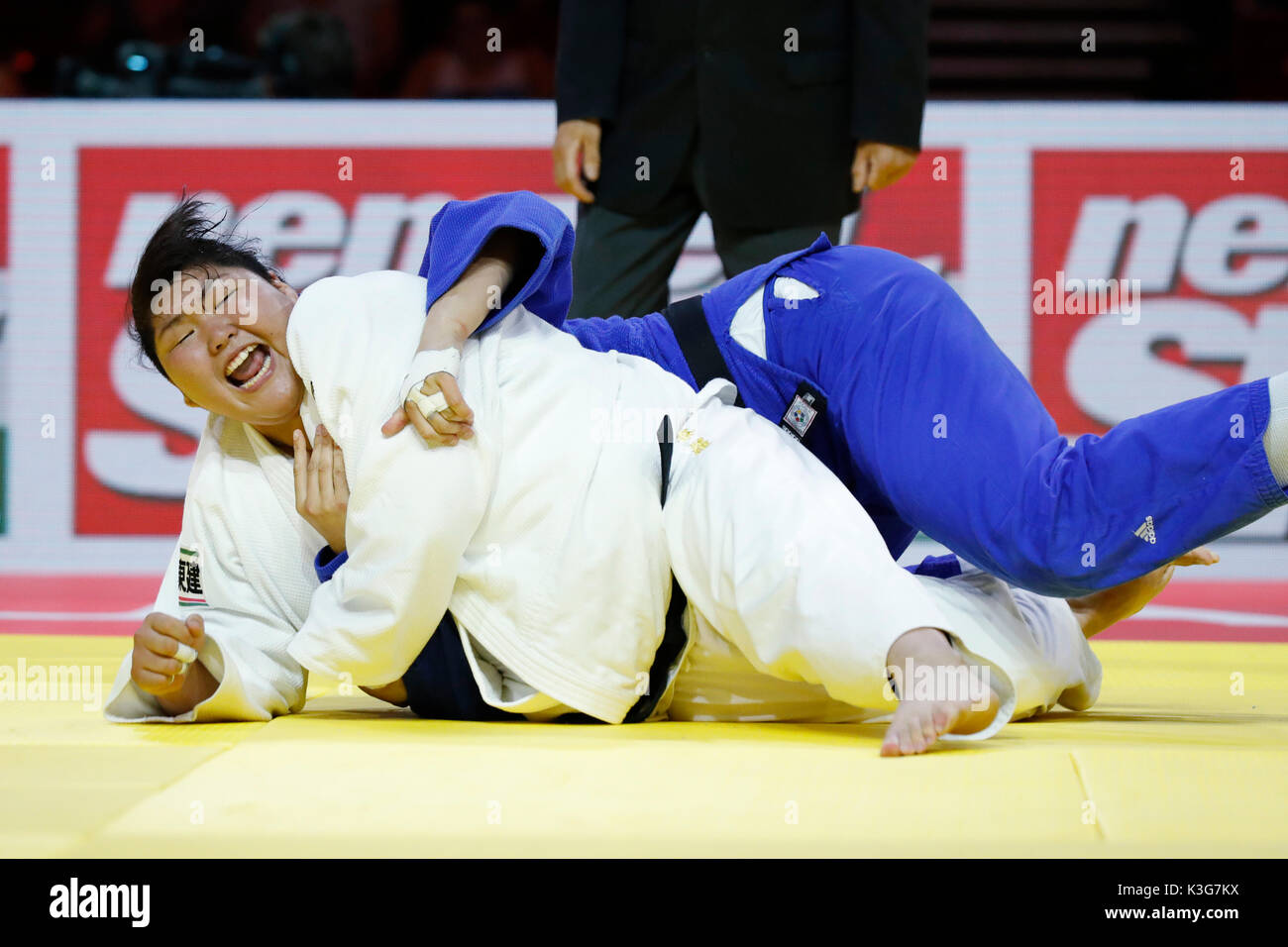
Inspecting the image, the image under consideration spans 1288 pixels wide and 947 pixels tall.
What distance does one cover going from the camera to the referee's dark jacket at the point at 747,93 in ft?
7.86

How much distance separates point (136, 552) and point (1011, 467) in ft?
9.06

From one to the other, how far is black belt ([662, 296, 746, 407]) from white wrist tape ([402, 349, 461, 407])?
36 centimetres

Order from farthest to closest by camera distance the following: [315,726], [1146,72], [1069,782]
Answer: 1. [1146,72]
2. [315,726]
3. [1069,782]

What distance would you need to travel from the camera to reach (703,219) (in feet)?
12.2

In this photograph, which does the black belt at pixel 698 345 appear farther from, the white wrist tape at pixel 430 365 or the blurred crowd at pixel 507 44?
the blurred crowd at pixel 507 44

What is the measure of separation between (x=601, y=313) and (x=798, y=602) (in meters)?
1.09

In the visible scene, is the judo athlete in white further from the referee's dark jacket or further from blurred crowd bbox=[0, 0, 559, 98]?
blurred crowd bbox=[0, 0, 559, 98]

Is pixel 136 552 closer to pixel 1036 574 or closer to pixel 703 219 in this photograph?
pixel 703 219

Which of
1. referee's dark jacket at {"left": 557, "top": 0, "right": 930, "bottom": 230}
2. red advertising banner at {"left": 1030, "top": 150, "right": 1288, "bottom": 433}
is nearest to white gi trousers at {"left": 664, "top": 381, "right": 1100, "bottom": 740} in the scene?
referee's dark jacket at {"left": 557, "top": 0, "right": 930, "bottom": 230}

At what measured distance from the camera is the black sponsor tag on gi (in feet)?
5.70

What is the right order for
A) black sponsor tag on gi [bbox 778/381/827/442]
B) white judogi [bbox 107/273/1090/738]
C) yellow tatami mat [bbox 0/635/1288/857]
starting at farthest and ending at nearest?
black sponsor tag on gi [bbox 778/381/827/442], white judogi [bbox 107/273/1090/738], yellow tatami mat [bbox 0/635/1288/857]

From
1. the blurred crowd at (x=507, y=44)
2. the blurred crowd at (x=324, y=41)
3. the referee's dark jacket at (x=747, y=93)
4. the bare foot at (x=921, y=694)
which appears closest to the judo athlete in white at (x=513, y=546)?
the bare foot at (x=921, y=694)
